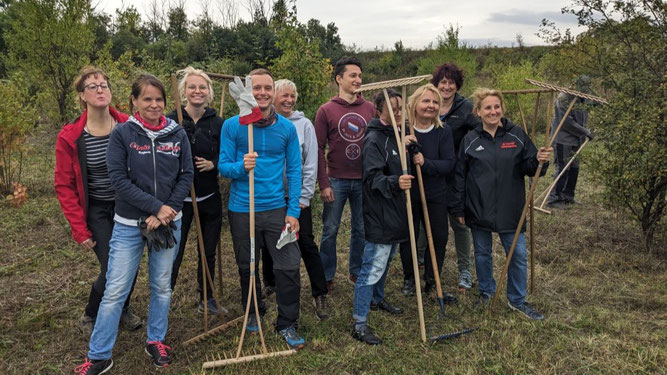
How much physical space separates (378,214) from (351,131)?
36.5 inches

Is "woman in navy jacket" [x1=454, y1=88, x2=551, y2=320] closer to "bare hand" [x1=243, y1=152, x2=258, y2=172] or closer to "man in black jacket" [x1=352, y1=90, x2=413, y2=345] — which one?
"man in black jacket" [x1=352, y1=90, x2=413, y2=345]

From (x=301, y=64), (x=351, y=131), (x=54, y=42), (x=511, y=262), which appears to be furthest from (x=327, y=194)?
(x=54, y=42)

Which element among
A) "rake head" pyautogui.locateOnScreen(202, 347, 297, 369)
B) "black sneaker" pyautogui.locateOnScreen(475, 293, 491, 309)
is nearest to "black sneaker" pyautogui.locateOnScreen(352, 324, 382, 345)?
"rake head" pyautogui.locateOnScreen(202, 347, 297, 369)

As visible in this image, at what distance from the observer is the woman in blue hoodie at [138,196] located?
3.00 m

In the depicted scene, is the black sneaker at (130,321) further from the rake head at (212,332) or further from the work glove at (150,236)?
the work glove at (150,236)

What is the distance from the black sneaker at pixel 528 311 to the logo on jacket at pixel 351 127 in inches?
76.1

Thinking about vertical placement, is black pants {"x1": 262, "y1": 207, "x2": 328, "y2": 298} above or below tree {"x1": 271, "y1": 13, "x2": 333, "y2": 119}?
below

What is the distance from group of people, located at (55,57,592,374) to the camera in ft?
10.1

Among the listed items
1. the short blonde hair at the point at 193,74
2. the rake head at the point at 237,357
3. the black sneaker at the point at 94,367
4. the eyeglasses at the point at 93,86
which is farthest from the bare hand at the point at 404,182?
the black sneaker at the point at 94,367

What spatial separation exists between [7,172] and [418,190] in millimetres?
6968

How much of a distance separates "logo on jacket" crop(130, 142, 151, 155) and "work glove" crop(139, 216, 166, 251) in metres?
0.42

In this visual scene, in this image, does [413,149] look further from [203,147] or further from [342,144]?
[203,147]

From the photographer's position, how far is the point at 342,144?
413 centimetres

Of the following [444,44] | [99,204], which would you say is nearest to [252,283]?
[99,204]
